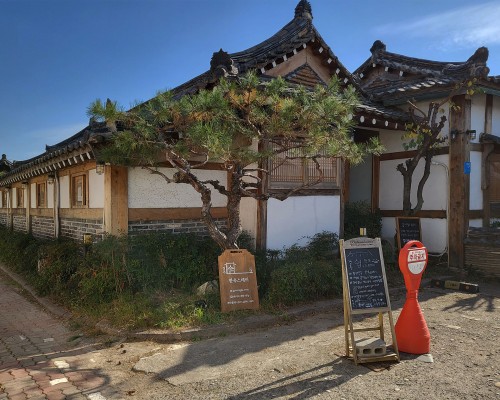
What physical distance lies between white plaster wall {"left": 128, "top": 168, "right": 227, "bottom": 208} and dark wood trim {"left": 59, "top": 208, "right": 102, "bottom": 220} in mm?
846

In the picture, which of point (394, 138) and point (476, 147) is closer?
point (476, 147)

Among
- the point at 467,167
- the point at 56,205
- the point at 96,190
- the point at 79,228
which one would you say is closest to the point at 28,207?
the point at 56,205

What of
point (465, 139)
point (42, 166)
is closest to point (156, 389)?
point (42, 166)

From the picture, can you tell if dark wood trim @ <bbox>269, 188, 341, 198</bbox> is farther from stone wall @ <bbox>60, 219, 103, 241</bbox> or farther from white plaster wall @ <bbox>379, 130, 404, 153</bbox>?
stone wall @ <bbox>60, 219, 103, 241</bbox>

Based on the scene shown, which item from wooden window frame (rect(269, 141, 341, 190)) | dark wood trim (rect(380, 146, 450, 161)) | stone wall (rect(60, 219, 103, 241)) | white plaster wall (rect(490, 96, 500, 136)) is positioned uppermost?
white plaster wall (rect(490, 96, 500, 136))

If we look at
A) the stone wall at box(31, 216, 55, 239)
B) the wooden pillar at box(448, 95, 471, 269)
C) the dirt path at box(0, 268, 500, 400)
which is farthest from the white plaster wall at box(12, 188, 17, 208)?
the wooden pillar at box(448, 95, 471, 269)

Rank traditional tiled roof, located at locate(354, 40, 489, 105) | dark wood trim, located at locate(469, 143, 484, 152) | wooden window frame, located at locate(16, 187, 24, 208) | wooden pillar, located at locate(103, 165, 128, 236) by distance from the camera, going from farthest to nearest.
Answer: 1. wooden window frame, located at locate(16, 187, 24, 208)
2. dark wood trim, located at locate(469, 143, 484, 152)
3. traditional tiled roof, located at locate(354, 40, 489, 105)
4. wooden pillar, located at locate(103, 165, 128, 236)

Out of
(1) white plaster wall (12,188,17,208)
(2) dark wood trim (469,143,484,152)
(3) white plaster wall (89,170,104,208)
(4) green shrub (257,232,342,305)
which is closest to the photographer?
(4) green shrub (257,232,342,305)

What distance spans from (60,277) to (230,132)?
4605mm

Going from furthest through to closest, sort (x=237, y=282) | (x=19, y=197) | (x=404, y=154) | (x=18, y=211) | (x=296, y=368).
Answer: (x=19, y=197)
(x=18, y=211)
(x=404, y=154)
(x=237, y=282)
(x=296, y=368)

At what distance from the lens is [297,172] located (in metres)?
8.72

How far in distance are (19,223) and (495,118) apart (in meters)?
15.6

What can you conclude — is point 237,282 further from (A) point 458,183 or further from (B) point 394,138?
(B) point 394,138

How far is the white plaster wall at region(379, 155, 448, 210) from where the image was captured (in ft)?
32.3
